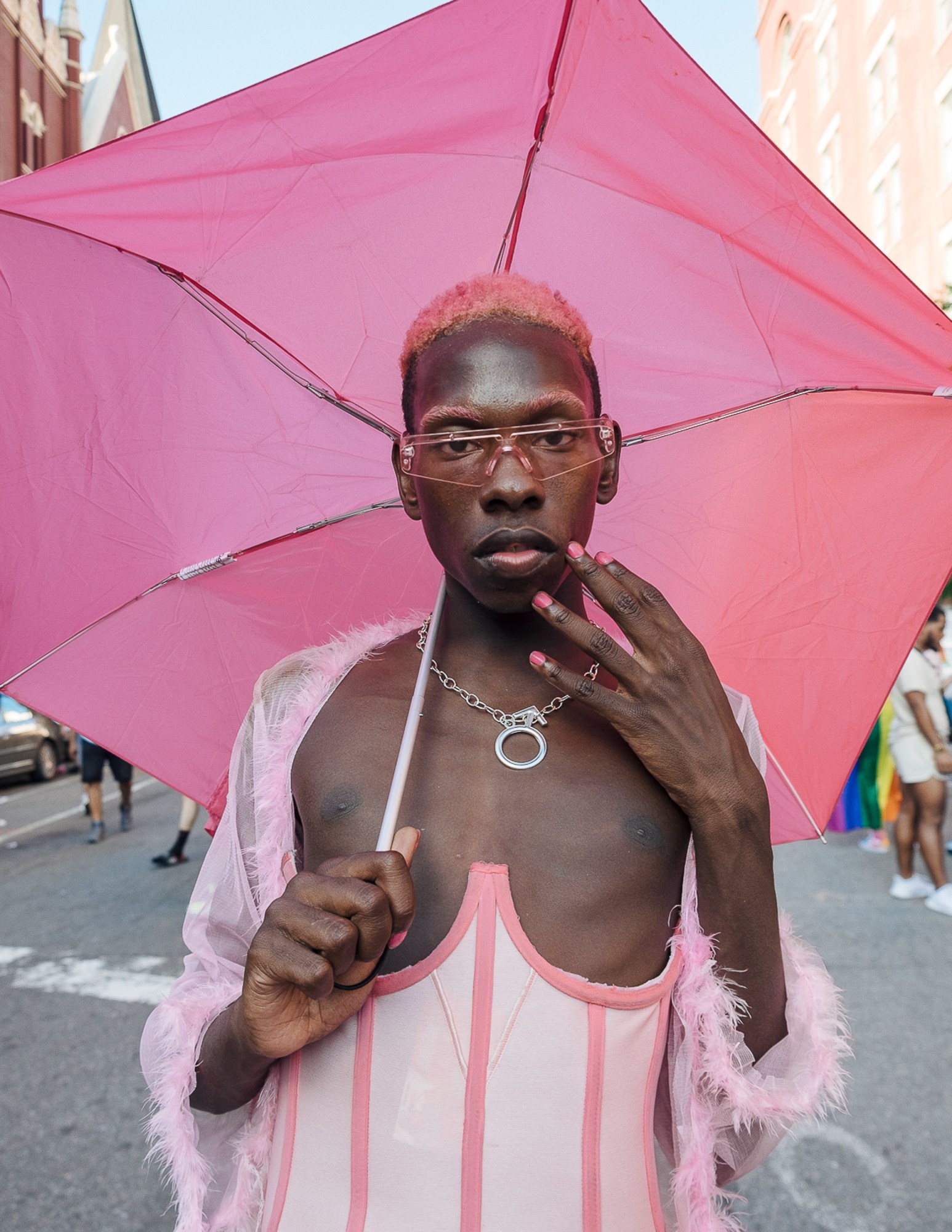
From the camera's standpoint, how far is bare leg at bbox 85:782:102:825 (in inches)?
367

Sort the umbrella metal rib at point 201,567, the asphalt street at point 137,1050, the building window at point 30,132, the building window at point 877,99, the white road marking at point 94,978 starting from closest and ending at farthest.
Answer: the umbrella metal rib at point 201,567
the asphalt street at point 137,1050
the white road marking at point 94,978
the building window at point 30,132
the building window at point 877,99

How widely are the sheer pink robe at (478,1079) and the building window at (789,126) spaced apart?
40.7m

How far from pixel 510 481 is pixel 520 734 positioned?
1.27 feet

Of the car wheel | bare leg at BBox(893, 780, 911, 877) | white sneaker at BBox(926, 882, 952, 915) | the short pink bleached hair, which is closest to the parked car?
the car wheel

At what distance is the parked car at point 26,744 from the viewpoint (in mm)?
13664

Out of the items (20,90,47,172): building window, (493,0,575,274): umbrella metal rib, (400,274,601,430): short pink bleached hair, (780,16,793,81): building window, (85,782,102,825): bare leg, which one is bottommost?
(85,782,102,825): bare leg

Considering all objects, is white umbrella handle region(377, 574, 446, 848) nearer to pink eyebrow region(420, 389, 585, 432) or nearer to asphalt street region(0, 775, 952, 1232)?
pink eyebrow region(420, 389, 585, 432)

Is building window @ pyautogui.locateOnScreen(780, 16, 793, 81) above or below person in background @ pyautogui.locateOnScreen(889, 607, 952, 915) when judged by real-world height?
above

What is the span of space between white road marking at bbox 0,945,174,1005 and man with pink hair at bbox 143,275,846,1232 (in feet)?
12.7

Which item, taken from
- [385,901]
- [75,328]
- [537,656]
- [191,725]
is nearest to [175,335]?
[75,328]

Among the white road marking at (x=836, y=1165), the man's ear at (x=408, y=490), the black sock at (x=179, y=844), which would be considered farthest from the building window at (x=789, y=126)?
the man's ear at (x=408, y=490)

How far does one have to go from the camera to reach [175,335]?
1.87m

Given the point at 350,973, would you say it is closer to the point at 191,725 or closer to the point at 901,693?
the point at 191,725

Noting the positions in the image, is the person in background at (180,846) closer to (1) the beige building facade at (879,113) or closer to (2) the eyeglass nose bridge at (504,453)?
(2) the eyeglass nose bridge at (504,453)
